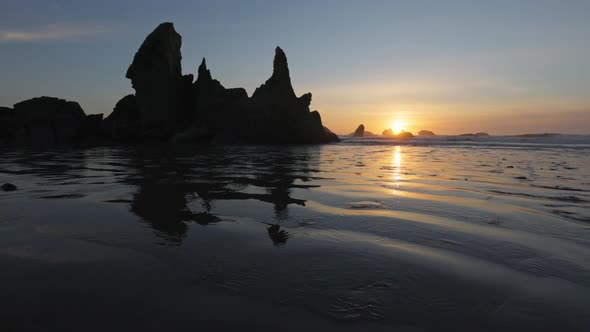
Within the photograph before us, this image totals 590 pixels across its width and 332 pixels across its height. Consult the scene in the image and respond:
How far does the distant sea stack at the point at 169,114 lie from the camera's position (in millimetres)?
44406

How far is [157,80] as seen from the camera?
45219mm

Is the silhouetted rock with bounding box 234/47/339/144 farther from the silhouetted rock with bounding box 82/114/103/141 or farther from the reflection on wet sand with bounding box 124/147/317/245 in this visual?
the reflection on wet sand with bounding box 124/147/317/245

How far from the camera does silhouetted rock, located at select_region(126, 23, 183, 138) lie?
145ft

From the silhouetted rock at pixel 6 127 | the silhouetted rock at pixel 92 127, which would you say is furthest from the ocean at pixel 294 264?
the silhouetted rock at pixel 6 127

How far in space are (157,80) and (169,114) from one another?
194 inches

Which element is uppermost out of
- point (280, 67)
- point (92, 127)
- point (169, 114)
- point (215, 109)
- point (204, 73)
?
point (280, 67)

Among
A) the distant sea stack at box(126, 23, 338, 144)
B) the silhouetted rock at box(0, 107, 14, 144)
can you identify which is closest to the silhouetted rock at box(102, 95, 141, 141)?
the distant sea stack at box(126, 23, 338, 144)

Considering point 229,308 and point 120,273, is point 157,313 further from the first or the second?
point 120,273

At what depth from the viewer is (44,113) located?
44.2 metres

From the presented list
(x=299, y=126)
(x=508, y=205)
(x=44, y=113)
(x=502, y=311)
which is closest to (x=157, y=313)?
(x=502, y=311)

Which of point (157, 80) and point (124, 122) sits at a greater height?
point (157, 80)

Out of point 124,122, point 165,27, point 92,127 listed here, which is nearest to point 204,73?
point 165,27

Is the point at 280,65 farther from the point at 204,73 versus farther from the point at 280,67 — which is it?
the point at 204,73

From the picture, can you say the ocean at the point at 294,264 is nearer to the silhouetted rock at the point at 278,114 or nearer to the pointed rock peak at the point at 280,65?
the silhouetted rock at the point at 278,114
